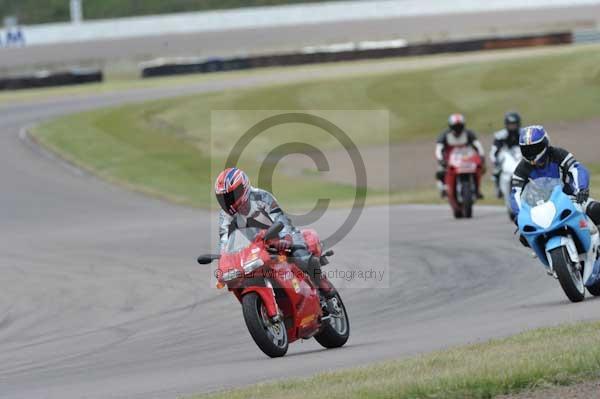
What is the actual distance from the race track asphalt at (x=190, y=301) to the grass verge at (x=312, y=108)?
6491 millimetres

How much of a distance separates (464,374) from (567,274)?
3.75 metres

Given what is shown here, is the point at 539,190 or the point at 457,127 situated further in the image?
the point at 457,127

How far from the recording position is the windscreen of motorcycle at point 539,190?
11047 millimetres

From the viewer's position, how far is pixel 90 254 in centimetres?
1948

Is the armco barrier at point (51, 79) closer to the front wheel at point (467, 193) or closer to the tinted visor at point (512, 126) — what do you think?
the front wheel at point (467, 193)

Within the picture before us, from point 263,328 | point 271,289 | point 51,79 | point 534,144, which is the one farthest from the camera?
point 51,79

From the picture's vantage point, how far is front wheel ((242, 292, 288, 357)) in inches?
360

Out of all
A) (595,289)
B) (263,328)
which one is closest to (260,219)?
(263,328)

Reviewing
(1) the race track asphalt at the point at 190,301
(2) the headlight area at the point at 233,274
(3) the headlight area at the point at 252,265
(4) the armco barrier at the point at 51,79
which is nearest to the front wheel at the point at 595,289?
(1) the race track asphalt at the point at 190,301

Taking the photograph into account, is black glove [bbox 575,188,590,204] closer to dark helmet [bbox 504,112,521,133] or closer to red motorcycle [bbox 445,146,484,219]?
dark helmet [bbox 504,112,521,133]

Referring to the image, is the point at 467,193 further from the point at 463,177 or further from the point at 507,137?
the point at 507,137

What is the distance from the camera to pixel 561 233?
10.9 m

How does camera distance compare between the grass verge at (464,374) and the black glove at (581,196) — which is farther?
the black glove at (581,196)

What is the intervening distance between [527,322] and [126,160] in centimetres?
2543
